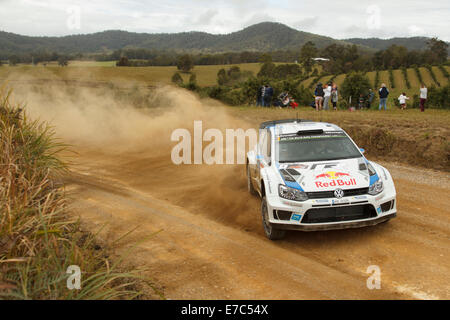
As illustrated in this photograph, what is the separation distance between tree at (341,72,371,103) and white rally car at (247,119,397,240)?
30.6m

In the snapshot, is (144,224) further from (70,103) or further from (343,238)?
(70,103)

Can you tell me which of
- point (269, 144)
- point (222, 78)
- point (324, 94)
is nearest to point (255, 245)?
point (269, 144)

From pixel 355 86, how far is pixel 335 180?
3315 cm

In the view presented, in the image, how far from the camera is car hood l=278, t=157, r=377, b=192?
6.24 m

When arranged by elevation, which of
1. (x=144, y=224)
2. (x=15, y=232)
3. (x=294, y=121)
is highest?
(x=294, y=121)

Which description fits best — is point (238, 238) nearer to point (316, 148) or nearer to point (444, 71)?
point (316, 148)

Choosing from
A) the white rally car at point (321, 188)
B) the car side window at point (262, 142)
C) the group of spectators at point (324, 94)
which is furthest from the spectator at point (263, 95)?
the white rally car at point (321, 188)

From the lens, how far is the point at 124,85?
3359 cm

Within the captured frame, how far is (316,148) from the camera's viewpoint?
7.48 metres

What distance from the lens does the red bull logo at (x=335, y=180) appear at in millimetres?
6230

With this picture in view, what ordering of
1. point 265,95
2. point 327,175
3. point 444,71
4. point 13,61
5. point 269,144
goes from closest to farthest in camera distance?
point 327,175, point 269,144, point 265,95, point 13,61, point 444,71

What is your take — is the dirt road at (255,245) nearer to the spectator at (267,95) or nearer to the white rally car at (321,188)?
the white rally car at (321,188)
